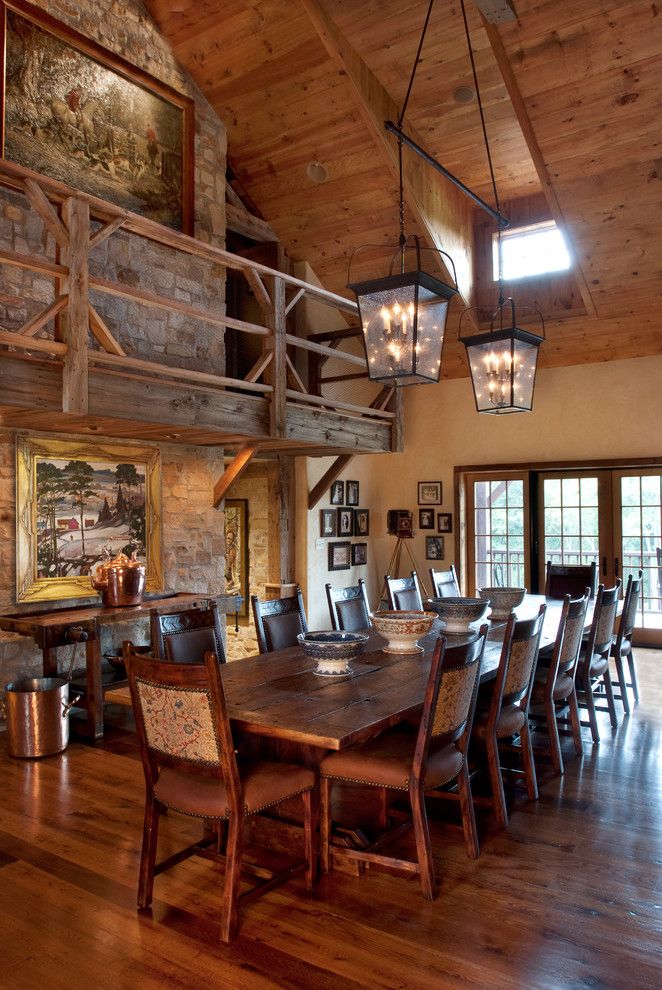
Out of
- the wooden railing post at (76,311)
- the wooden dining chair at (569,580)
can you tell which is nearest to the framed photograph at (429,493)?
the wooden dining chair at (569,580)

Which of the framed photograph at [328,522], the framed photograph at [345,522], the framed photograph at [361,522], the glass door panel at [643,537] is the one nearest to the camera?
the glass door panel at [643,537]

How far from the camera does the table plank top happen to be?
2.68m

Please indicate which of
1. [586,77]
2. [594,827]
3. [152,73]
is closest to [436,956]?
[594,827]

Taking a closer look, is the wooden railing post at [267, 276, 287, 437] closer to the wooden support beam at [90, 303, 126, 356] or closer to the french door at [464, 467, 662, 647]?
the wooden support beam at [90, 303, 126, 356]

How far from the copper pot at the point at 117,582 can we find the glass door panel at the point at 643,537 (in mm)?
5357

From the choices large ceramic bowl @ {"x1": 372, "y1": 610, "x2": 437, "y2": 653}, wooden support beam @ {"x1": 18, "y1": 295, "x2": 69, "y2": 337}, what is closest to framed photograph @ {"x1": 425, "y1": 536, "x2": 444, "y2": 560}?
large ceramic bowl @ {"x1": 372, "y1": 610, "x2": 437, "y2": 653}

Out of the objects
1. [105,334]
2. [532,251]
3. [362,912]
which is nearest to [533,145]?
[532,251]

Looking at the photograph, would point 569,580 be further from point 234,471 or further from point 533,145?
point 533,145

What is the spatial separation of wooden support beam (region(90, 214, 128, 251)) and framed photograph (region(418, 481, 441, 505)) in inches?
223

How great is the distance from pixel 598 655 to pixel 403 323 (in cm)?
287

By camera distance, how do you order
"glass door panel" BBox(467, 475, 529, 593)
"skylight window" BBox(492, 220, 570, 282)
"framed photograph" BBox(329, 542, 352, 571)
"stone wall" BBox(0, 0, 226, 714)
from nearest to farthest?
"stone wall" BBox(0, 0, 226, 714), "skylight window" BBox(492, 220, 570, 282), "framed photograph" BBox(329, 542, 352, 571), "glass door panel" BBox(467, 475, 529, 593)

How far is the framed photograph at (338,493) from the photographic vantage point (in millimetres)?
9016

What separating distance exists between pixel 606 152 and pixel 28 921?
6502 mm

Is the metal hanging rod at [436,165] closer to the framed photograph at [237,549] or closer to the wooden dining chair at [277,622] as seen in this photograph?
the wooden dining chair at [277,622]
